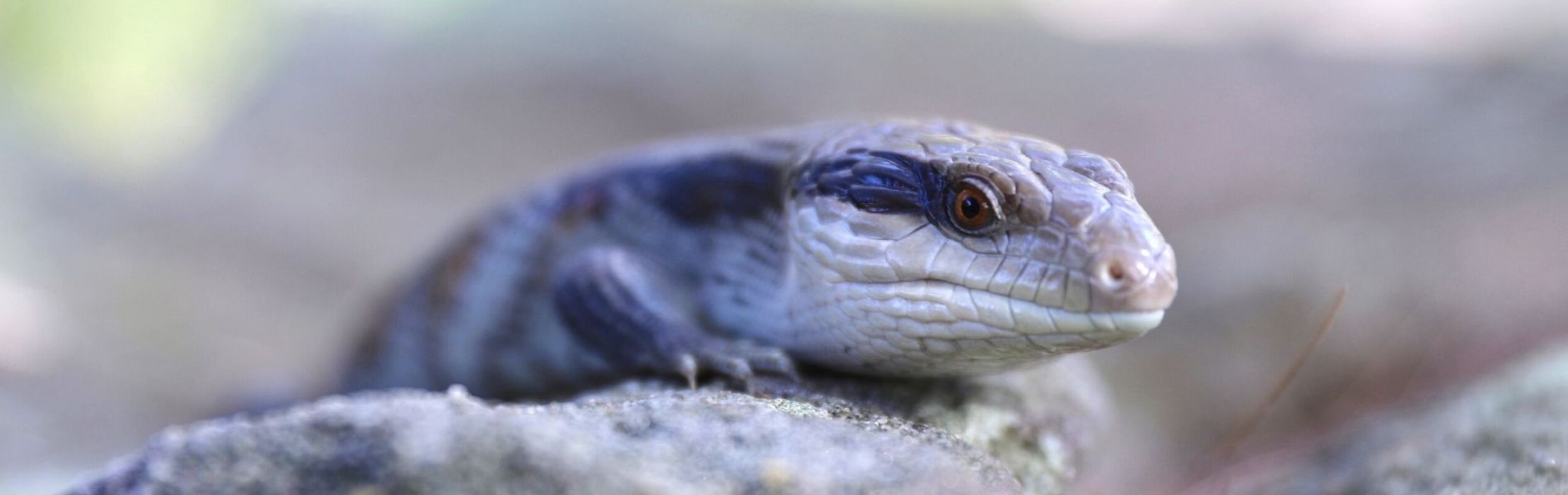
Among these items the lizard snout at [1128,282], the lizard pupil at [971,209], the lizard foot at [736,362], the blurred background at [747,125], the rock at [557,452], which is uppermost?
the blurred background at [747,125]

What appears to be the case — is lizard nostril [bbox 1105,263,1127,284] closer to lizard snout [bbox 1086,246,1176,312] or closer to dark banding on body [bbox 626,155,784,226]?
lizard snout [bbox 1086,246,1176,312]

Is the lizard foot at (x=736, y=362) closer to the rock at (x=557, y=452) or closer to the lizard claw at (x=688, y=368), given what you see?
the lizard claw at (x=688, y=368)

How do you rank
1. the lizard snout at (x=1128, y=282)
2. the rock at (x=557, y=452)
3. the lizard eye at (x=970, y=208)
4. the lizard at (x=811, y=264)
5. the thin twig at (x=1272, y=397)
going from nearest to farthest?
the rock at (x=557, y=452) < the lizard snout at (x=1128, y=282) < the lizard at (x=811, y=264) < the lizard eye at (x=970, y=208) < the thin twig at (x=1272, y=397)

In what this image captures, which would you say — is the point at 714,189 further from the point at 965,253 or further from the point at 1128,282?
the point at 1128,282

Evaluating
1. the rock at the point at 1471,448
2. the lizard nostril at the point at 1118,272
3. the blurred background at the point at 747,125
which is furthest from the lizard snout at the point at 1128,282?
the blurred background at the point at 747,125

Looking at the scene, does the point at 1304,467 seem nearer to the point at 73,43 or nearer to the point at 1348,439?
the point at 1348,439

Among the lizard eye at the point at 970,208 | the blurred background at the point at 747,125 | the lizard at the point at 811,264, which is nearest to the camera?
the lizard at the point at 811,264

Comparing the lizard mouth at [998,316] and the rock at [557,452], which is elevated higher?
the lizard mouth at [998,316]

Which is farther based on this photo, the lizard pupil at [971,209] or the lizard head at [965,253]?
the lizard pupil at [971,209]
